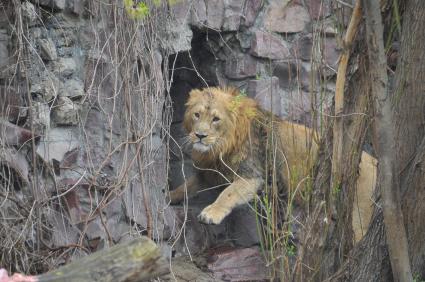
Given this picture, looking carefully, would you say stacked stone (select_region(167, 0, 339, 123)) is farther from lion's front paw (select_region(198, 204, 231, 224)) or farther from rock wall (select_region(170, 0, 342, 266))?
lion's front paw (select_region(198, 204, 231, 224))

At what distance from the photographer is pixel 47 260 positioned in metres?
5.55

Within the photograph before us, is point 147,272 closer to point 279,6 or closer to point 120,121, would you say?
point 120,121

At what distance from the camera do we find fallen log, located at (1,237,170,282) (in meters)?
3.91

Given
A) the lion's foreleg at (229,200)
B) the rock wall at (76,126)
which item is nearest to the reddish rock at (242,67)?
the lion's foreleg at (229,200)

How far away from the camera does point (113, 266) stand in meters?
3.96

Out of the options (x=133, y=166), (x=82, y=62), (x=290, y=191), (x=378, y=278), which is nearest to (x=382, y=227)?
(x=378, y=278)

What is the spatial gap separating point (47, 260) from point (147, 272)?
165cm

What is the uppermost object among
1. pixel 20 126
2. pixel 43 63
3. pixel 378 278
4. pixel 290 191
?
pixel 43 63

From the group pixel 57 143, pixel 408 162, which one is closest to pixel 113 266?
pixel 408 162

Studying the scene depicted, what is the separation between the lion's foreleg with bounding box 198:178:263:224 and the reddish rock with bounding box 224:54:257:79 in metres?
0.90

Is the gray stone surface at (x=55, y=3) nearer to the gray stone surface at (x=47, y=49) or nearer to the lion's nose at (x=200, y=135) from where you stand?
the gray stone surface at (x=47, y=49)

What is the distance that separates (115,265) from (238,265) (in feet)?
10.3

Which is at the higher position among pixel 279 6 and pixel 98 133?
pixel 279 6

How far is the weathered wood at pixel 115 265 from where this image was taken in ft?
12.8
